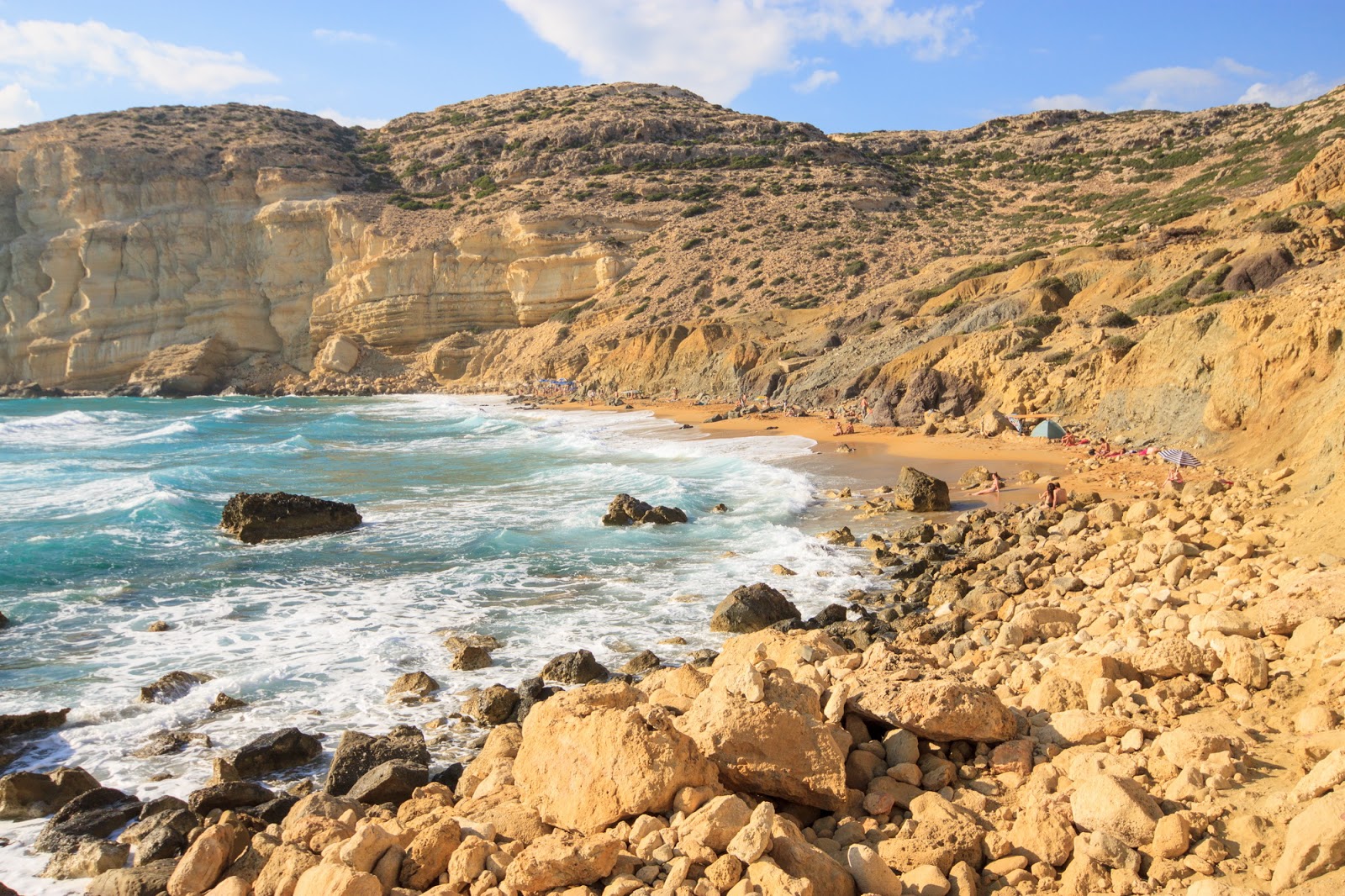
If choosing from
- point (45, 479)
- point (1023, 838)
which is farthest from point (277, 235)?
point (1023, 838)

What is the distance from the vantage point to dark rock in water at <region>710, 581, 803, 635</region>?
10.0 meters

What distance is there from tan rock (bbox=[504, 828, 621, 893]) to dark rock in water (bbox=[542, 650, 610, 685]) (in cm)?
457

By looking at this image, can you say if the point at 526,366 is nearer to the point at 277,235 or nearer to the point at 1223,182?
the point at 277,235

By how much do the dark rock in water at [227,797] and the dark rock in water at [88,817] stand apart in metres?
Answer: 0.47

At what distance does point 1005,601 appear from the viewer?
961 cm

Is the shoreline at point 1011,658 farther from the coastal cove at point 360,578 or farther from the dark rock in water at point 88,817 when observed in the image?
the dark rock in water at point 88,817

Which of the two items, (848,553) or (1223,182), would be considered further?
(1223,182)

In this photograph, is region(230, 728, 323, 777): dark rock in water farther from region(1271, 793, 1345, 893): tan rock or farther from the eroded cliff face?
the eroded cliff face

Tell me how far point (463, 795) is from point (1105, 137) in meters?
82.0

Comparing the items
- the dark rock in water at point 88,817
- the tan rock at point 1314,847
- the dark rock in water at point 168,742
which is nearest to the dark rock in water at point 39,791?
the dark rock in water at point 88,817

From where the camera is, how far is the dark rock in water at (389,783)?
636cm

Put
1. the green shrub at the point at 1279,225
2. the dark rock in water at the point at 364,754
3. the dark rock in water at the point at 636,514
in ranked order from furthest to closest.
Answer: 1. the green shrub at the point at 1279,225
2. the dark rock in water at the point at 636,514
3. the dark rock in water at the point at 364,754

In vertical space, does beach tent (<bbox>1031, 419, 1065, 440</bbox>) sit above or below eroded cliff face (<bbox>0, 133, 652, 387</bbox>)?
below

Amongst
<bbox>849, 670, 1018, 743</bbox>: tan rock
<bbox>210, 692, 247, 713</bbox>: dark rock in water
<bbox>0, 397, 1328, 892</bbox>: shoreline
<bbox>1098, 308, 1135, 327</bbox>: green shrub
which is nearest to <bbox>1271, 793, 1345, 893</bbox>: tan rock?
<bbox>0, 397, 1328, 892</bbox>: shoreline
